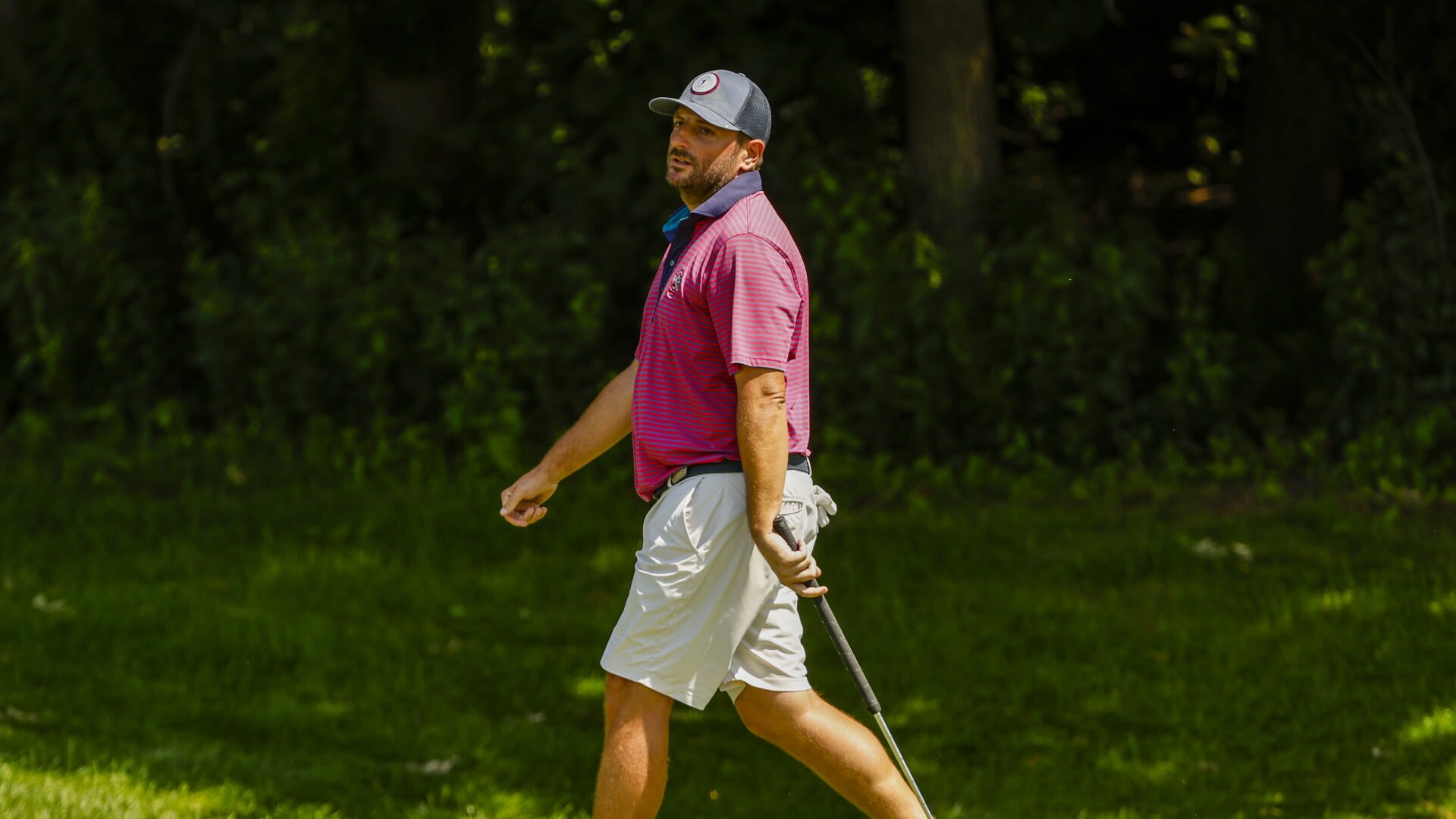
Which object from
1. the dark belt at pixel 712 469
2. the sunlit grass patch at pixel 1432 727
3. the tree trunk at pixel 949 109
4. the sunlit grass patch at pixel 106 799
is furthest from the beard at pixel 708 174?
the tree trunk at pixel 949 109

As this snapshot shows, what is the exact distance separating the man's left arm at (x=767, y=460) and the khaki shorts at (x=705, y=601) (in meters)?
0.10

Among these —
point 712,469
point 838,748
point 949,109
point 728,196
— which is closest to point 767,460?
point 712,469

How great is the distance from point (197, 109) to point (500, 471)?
147 inches

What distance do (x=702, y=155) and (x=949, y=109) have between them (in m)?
5.93

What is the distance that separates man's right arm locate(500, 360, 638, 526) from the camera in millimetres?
4215

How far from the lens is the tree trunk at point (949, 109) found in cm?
953

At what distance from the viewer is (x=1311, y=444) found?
8.83 m

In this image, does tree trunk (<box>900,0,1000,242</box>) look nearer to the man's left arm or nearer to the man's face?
the man's face

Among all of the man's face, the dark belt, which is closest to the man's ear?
the man's face

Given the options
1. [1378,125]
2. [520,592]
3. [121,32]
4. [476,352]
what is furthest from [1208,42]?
[121,32]

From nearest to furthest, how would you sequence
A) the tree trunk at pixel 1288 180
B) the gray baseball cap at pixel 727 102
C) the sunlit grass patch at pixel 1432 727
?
the gray baseball cap at pixel 727 102 → the sunlit grass patch at pixel 1432 727 → the tree trunk at pixel 1288 180

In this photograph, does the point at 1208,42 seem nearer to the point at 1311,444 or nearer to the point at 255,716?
the point at 1311,444

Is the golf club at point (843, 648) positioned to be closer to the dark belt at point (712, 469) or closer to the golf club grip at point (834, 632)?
the golf club grip at point (834, 632)

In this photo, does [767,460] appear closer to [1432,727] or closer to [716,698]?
[716,698]
